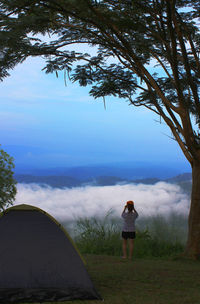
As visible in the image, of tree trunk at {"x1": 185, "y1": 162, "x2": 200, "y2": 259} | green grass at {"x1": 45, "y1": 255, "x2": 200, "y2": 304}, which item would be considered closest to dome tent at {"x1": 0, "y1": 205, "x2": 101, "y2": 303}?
green grass at {"x1": 45, "y1": 255, "x2": 200, "y2": 304}

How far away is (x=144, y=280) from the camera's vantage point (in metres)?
10.4

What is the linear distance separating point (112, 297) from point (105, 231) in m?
8.57

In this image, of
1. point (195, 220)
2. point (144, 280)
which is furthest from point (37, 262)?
point (195, 220)

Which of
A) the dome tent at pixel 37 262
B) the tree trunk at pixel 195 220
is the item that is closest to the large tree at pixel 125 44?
the tree trunk at pixel 195 220

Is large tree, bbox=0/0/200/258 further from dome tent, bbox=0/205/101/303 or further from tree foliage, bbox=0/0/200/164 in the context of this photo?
dome tent, bbox=0/205/101/303

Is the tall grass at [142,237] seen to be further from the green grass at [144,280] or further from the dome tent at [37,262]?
the dome tent at [37,262]

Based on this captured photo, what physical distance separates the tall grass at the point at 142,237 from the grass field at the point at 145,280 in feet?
7.08

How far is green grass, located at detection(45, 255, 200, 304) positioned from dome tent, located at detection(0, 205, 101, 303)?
1.50 ft

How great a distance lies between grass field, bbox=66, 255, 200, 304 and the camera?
8.60 m

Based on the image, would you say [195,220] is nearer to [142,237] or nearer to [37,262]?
[142,237]

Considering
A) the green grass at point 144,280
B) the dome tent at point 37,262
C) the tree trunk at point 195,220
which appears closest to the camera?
the dome tent at point 37,262

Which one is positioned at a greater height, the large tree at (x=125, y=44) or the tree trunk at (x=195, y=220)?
the large tree at (x=125, y=44)

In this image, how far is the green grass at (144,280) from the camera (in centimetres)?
859

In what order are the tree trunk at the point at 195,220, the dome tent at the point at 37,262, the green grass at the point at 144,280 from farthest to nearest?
the tree trunk at the point at 195,220 < the green grass at the point at 144,280 < the dome tent at the point at 37,262
